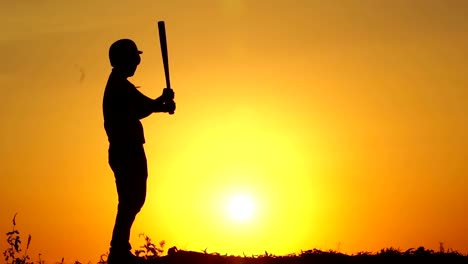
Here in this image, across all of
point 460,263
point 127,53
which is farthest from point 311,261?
point 127,53

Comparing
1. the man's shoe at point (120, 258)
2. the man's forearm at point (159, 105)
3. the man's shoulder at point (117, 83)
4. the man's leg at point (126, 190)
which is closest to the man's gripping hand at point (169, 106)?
the man's forearm at point (159, 105)

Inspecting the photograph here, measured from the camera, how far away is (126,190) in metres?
11.5

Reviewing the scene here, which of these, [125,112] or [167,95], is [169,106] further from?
[125,112]

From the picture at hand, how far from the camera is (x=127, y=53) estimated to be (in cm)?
1179

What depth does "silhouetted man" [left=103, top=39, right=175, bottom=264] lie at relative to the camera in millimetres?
11477

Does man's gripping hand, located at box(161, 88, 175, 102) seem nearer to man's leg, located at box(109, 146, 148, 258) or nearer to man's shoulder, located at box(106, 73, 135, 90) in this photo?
man's shoulder, located at box(106, 73, 135, 90)

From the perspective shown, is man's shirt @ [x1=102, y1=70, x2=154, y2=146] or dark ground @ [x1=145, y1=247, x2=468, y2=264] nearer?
man's shirt @ [x1=102, y1=70, x2=154, y2=146]

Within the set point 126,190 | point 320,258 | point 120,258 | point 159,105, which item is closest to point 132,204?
point 126,190

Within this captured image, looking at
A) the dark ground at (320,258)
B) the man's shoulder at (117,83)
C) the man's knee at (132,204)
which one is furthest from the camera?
the dark ground at (320,258)

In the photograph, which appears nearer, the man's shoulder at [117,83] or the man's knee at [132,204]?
the man's knee at [132,204]

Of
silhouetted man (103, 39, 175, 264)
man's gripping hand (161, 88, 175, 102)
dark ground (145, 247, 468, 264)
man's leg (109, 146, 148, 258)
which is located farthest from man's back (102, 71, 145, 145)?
dark ground (145, 247, 468, 264)

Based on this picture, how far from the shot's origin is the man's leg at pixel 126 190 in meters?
11.5

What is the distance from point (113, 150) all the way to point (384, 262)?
15.5 ft

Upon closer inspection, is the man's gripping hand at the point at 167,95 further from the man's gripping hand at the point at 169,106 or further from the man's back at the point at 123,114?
the man's back at the point at 123,114
